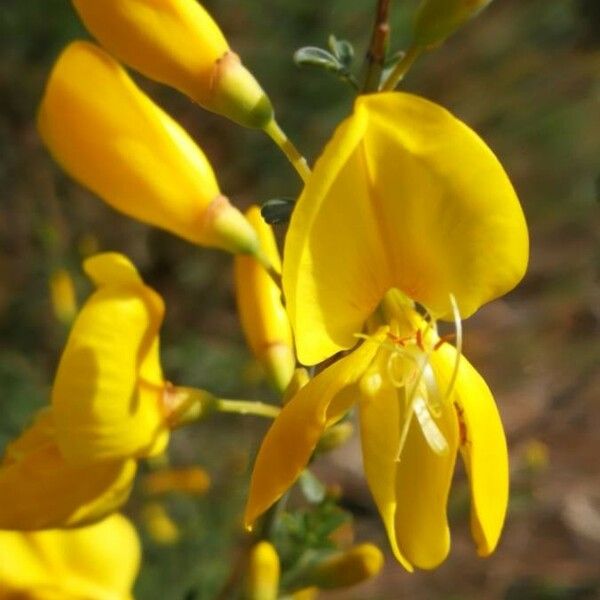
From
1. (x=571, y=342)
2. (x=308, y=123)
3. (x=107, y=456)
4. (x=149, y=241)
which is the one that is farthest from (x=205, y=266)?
(x=107, y=456)

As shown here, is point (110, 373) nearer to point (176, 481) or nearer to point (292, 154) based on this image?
point (292, 154)

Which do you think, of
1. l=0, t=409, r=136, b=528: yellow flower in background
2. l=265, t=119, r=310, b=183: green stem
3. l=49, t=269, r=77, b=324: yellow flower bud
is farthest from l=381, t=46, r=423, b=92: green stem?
l=49, t=269, r=77, b=324: yellow flower bud

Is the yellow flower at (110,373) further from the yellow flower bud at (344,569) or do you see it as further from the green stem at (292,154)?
the yellow flower bud at (344,569)

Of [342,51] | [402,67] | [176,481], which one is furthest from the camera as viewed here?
[176,481]

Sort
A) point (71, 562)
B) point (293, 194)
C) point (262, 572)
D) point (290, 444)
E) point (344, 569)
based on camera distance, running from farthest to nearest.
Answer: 1. point (293, 194)
2. point (71, 562)
3. point (344, 569)
4. point (262, 572)
5. point (290, 444)

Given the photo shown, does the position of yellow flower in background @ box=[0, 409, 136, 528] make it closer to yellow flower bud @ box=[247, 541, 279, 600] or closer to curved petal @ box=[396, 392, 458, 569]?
yellow flower bud @ box=[247, 541, 279, 600]

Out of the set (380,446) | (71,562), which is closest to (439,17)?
(380,446)
